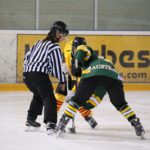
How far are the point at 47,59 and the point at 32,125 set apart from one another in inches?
28.9

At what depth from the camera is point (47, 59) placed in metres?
6.53

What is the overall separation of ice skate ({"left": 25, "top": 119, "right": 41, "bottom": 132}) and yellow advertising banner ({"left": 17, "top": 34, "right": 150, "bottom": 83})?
4810 millimetres

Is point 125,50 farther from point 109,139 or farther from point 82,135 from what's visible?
point 109,139

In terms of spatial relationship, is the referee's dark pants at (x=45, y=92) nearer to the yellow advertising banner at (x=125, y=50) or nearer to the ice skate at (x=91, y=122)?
the ice skate at (x=91, y=122)

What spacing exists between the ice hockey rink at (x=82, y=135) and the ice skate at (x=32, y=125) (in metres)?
0.06

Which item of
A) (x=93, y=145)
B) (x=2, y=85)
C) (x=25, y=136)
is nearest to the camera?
(x=93, y=145)

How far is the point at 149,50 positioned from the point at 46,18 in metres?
1.92

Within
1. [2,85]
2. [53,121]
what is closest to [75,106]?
[53,121]

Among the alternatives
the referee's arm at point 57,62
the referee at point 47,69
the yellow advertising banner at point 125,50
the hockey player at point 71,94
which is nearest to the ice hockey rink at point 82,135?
the hockey player at point 71,94

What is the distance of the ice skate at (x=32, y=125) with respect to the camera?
6785mm

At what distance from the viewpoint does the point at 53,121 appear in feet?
21.3

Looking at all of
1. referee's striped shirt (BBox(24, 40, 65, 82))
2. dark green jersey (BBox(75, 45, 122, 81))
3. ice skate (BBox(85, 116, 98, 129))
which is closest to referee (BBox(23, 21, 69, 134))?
referee's striped shirt (BBox(24, 40, 65, 82))

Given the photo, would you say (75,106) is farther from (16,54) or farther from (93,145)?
(16,54)

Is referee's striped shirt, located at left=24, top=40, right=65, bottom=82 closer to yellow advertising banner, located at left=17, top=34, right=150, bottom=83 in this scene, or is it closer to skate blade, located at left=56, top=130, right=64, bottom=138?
skate blade, located at left=56, top=130, right=64, bottom=138
